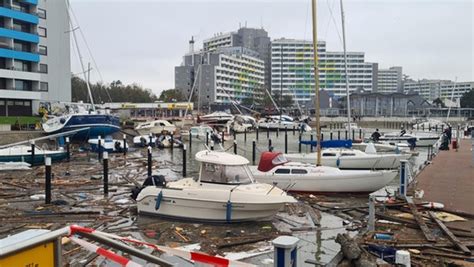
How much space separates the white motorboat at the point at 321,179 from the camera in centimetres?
1933

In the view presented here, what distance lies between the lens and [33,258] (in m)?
3.61

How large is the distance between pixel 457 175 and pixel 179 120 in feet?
197

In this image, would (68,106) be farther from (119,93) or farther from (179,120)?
(119,93)

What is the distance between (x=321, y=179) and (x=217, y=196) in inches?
259

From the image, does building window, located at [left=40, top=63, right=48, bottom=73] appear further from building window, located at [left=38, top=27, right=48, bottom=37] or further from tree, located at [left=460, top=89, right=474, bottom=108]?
tree, located at [left=460, top=89, right=474, bottom=108]

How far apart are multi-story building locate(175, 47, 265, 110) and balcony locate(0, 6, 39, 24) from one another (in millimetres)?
79603

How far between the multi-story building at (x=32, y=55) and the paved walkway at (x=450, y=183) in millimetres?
53486

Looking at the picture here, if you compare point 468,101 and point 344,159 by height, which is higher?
point 468,101

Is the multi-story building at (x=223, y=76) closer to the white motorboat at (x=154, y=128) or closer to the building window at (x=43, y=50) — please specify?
the building window at (x=43, y=50)

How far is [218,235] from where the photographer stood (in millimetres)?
13500

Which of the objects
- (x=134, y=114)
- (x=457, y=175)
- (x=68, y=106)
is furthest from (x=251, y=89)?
(x=457, y=175)

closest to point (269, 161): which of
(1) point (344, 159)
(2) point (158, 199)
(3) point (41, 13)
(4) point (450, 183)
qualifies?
(2) point (158, 199)

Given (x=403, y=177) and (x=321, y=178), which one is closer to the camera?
(x=403, y=177)

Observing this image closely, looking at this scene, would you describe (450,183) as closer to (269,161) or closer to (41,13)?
(269,161)
